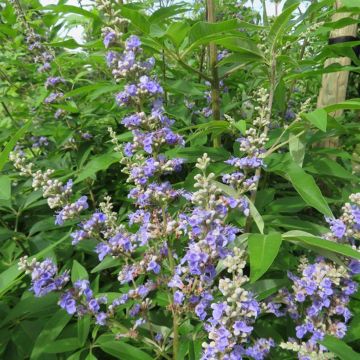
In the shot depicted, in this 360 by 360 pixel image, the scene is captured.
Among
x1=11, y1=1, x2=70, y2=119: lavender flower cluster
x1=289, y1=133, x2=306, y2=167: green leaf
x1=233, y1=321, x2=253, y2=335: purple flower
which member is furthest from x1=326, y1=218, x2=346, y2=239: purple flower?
x1=11, y1=1, x2=70, y2=119: lavender flower cluster

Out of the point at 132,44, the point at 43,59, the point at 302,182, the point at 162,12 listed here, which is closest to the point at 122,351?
the point at 302,182

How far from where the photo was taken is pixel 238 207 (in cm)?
185

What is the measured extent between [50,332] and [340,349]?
4.68ft

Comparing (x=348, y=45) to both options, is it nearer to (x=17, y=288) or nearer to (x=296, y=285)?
(x=296, y=285)

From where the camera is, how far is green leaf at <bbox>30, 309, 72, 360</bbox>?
204 cm

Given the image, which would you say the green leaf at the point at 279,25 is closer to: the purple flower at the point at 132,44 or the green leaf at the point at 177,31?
the green leaf at the point at 177,31

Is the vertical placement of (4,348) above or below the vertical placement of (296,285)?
below

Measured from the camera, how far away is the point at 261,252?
153cm

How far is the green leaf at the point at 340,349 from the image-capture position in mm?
1577

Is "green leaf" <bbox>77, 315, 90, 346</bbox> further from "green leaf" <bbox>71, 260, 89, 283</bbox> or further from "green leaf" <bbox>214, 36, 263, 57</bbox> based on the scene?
"green leaf" <bbox>214, 36, 263, 57</bbox>

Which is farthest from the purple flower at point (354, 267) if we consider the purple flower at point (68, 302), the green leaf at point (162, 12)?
the green leaf at point (162, 12)

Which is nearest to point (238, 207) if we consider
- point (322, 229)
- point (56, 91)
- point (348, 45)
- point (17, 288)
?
point (322, 229)

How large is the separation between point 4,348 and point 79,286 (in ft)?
2.39

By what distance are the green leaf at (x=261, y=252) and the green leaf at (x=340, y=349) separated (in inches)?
19.0
